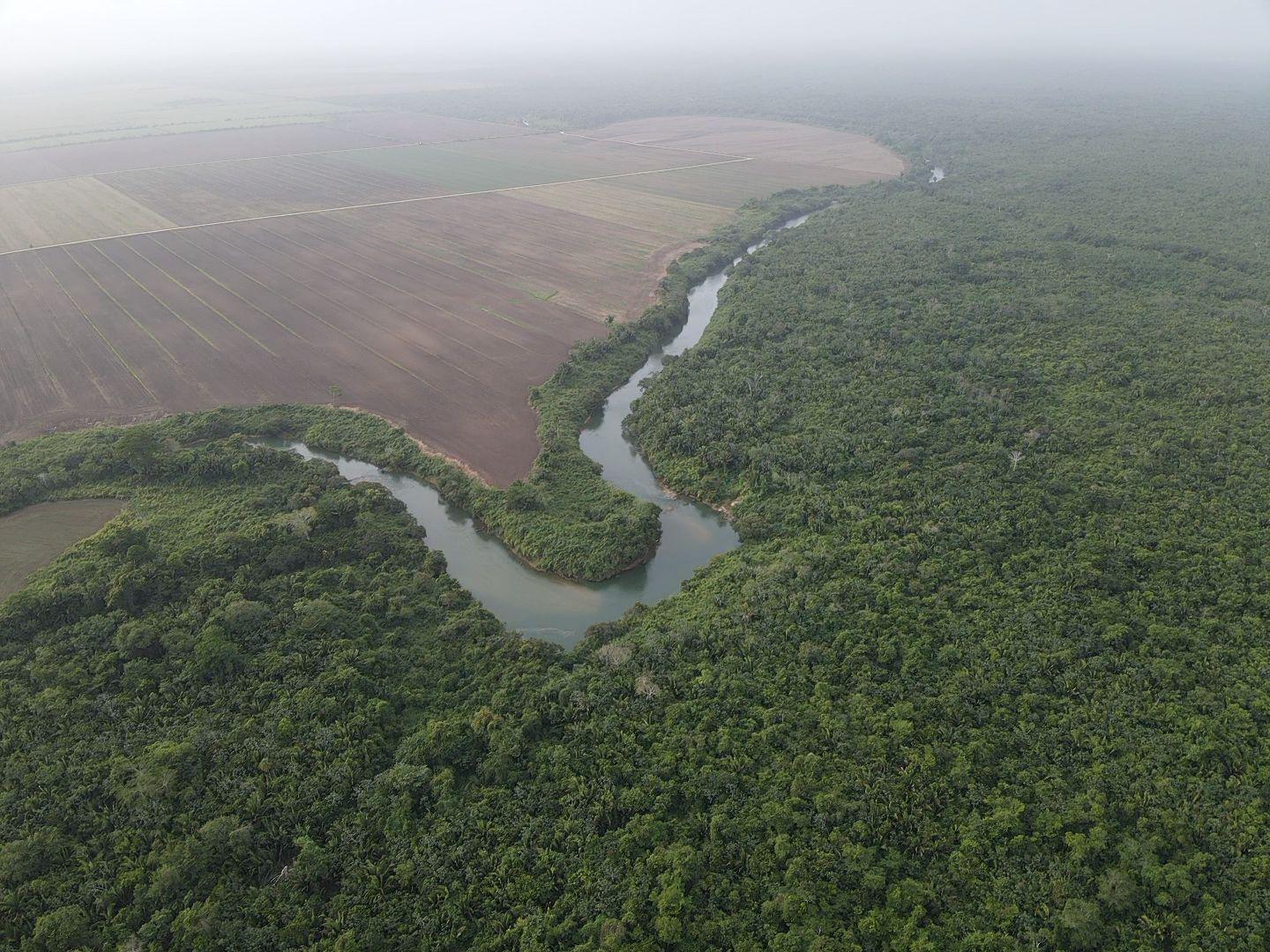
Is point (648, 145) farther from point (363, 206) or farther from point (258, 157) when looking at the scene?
point (258, 157)

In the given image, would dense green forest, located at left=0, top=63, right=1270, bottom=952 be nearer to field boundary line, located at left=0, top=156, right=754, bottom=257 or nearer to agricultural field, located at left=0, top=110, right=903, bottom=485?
agricultural field, located at left=0, top=110, right=903, bottom=485

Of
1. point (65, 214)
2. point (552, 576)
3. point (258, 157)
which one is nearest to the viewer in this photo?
point (552, 576)

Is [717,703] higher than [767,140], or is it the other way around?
[767,140]

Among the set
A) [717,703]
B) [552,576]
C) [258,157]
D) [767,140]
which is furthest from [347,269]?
[767,140]

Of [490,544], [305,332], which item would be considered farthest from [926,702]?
[305,332]

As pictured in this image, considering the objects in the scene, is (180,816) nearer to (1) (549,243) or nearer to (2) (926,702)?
(2) (926,702)

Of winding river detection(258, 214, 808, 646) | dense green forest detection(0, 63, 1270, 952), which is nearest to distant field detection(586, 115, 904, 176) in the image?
dense green forest detection(0, 63, 1270, 952)
